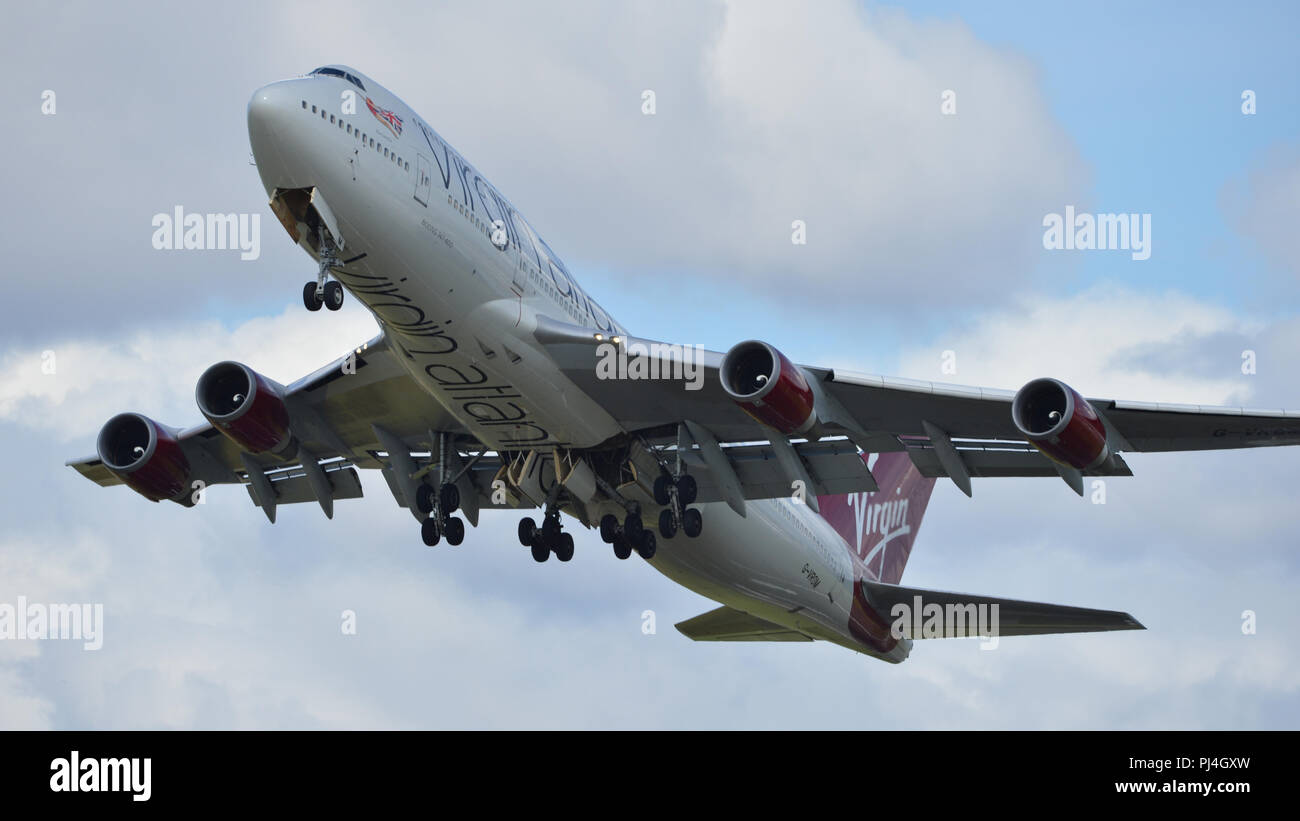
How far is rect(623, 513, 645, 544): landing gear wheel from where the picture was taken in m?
27.7

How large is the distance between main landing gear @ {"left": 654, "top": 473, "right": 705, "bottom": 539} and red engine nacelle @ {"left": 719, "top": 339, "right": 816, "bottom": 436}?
3547 millimetres

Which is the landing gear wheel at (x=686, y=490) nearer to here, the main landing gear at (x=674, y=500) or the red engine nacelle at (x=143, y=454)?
the main landing gear at (x=674, y=500)

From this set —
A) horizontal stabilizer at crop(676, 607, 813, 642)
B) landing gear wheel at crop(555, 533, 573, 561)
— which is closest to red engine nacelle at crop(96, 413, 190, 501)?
landing gear wheel at crop(555, 533, 573, 561)

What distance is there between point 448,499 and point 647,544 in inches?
155

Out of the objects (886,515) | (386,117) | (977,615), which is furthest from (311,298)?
(886,515)

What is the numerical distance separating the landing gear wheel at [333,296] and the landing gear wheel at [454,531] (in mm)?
8336

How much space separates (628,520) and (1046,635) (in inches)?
427

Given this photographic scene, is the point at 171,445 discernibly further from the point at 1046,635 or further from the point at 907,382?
the point at 1046,635

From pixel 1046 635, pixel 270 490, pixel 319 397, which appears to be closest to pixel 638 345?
pixel 319 397

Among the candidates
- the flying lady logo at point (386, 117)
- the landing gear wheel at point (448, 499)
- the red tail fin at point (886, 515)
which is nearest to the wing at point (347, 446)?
the landing gear wheel at point (448, 499)

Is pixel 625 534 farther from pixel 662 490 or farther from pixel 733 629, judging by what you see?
pixel 733 629

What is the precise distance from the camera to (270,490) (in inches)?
1196

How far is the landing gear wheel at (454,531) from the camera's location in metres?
27.9

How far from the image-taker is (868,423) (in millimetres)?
25219
